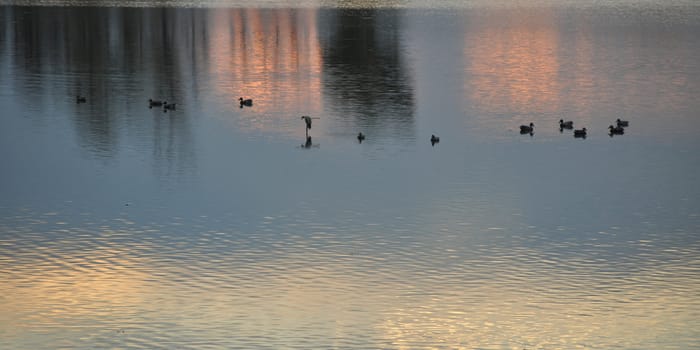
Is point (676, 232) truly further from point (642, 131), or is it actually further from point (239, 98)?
point (239, 98)

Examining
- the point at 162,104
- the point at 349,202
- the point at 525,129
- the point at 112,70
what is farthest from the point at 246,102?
the point at 349,202

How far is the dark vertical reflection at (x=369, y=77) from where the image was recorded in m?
54.2

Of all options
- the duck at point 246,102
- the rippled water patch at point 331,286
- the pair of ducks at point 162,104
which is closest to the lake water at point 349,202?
the rippled water patch at point 331,286

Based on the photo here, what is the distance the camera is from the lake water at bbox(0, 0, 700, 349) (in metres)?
26.2

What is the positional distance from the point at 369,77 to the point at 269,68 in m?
6.82

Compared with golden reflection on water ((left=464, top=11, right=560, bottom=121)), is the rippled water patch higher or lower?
lower

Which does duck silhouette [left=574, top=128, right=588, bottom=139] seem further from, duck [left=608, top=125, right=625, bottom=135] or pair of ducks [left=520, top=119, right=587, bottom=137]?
duck [left=608, top=125, right=625, bottom=135]

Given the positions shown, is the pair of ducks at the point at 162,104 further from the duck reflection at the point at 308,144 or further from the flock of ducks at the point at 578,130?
the flock of ducks at the point at 578,130

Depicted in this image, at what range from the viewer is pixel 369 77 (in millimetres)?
69938

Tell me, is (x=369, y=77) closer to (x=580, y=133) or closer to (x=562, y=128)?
(x=562, y=128)

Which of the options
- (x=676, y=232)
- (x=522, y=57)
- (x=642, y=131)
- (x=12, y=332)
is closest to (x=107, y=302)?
(x=12, y=332)

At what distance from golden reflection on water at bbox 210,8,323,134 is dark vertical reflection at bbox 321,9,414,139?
111 centimetres

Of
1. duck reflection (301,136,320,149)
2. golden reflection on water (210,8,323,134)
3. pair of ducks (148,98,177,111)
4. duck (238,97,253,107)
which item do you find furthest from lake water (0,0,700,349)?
pair of ducks (148,98,177,111)

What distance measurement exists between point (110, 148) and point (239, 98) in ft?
39.5
